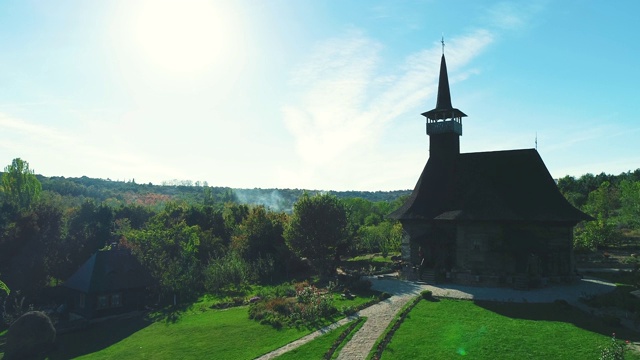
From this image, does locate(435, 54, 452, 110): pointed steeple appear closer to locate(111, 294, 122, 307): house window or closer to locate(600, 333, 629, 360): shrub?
locate(600, 333, 629, 360): shrub

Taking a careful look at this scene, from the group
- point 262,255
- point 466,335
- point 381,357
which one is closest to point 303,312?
point 381,357

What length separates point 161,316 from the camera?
32.6 metres

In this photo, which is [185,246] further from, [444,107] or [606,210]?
[606,210]

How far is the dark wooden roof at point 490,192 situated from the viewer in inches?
1275

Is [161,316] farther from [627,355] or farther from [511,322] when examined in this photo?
[627,355]

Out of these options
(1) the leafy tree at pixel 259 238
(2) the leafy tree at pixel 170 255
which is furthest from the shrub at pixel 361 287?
(2) the leafy tree at pixel 170 255

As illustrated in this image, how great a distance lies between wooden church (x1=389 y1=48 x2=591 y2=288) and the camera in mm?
32031

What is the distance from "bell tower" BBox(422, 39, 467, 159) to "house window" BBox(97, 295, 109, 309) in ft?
103

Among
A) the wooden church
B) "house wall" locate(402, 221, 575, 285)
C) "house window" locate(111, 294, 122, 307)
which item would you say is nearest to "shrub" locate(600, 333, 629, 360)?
the wooden church

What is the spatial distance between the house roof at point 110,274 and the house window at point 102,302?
57 centimetres

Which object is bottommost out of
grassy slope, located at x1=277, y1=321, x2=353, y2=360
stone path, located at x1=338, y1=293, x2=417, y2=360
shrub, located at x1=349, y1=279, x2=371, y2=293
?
grassy slope, located at x1=277, y1=321, x2=353, y2=360

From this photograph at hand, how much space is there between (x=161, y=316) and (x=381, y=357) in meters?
20.6

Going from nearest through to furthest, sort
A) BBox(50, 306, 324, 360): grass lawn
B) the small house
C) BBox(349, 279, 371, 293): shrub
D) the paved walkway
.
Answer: the paved walkway
BBox(50, 306, 324, 360): grass lawn
BBox(349, 279, 371, 293): shrub
the small house

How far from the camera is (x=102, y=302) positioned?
33.3 m
